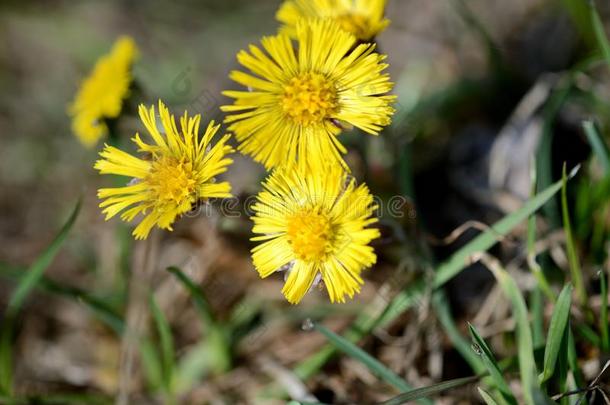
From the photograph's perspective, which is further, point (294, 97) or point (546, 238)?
point (546, 238)

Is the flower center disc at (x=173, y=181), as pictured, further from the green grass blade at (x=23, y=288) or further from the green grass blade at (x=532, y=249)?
the green grass blade at (x=532, y=249)

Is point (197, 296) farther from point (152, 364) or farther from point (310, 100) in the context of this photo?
point (310, 100)

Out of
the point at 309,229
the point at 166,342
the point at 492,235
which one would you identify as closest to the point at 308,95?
the point at 309,229

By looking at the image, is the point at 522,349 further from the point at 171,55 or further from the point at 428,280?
the point at 171,55

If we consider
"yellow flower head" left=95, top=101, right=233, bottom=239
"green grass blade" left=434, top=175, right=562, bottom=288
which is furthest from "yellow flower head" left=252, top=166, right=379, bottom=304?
"green grass blade" left=434, top=175, right=562, bottom=288

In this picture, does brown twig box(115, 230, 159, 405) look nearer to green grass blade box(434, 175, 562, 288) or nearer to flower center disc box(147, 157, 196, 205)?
flower center disc box(147, 157, 196, 205)

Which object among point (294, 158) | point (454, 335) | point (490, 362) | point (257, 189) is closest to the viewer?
point (490, 362)

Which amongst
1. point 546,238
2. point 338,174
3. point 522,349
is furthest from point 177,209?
point 546,238

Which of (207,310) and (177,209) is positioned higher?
(177,209)
